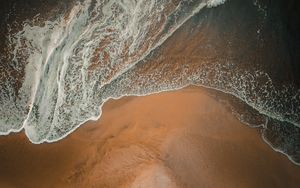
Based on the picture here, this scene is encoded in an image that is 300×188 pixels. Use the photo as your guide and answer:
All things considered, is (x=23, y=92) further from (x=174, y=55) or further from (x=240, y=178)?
(x=240, y=178)

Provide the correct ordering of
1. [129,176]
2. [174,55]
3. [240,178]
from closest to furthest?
[129,176] < [240,178] < [174,55]

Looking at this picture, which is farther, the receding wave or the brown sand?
the receding wave

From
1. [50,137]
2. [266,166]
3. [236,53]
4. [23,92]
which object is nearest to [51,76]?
[23,92]

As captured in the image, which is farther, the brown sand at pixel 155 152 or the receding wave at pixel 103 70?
the receding wave at pixel 103 70

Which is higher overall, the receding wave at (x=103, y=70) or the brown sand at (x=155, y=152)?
the receding wave at (x=103, y=70)
